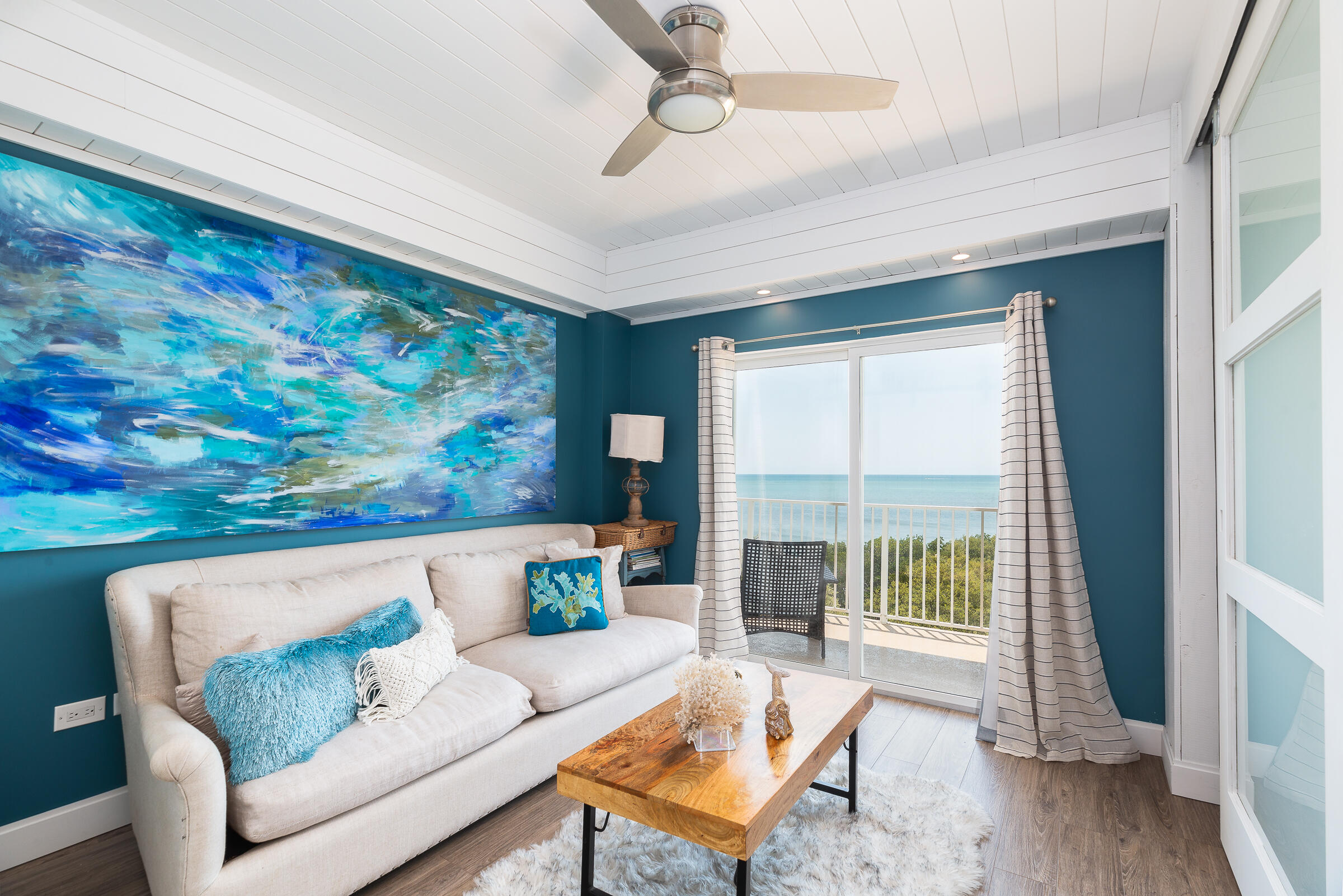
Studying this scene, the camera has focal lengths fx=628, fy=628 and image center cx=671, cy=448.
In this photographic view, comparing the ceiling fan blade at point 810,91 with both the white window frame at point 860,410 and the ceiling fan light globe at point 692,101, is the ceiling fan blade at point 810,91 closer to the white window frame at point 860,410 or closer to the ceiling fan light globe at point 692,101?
the ceiling fan light globe at point 692,101

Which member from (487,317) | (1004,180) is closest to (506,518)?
(487,317)

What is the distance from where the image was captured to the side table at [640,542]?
3908 millimetres

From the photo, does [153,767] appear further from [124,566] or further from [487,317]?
[487,317]

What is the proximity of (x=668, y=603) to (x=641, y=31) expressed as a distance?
2655mm

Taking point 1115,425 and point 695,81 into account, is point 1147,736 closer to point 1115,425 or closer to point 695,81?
point 1115,425

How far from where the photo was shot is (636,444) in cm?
403

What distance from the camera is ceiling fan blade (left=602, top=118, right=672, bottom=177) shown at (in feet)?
7.02

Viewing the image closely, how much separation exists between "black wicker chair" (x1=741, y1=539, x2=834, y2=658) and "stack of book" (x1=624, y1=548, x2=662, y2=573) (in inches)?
23.3

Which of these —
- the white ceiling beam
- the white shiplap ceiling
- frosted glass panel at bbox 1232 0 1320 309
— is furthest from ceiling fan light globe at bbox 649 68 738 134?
the white ceiling beam

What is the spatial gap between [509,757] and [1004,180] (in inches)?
128

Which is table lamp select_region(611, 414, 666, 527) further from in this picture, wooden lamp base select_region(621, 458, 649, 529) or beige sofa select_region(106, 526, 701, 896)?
beige sofa select_region(106, 526, 701, 896)

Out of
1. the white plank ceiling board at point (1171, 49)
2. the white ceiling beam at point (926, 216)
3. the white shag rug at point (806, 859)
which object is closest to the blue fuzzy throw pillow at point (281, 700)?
the white shag rug at point (806, 859)

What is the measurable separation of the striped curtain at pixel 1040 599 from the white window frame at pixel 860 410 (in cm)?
35

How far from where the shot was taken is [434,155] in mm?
2914
